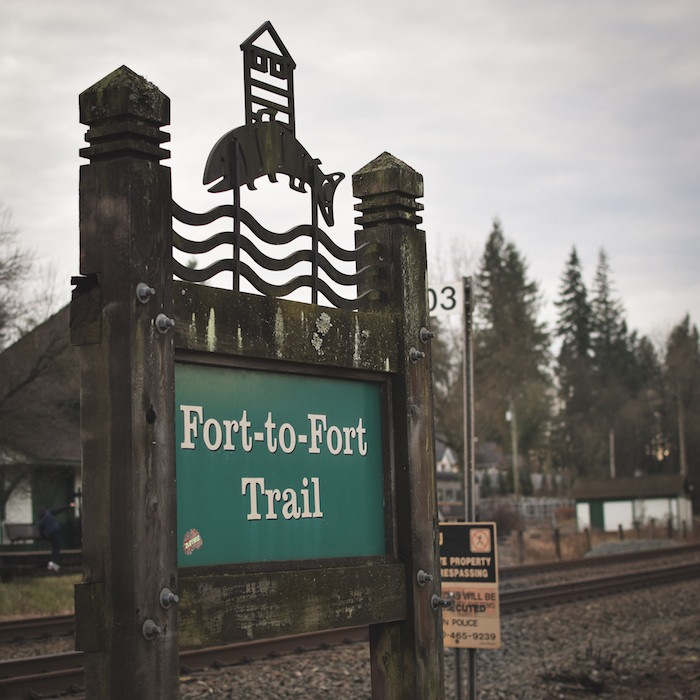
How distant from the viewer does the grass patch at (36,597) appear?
56.4 feet

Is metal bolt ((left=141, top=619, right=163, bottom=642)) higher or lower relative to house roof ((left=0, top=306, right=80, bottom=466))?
lower

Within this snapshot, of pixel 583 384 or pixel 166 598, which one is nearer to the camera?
pixel 166 598

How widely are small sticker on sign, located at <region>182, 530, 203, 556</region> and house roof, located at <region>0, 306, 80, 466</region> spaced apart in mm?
19557

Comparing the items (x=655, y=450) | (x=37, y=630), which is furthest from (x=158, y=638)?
(x=655, y=450)

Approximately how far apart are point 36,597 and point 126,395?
53.0 feet

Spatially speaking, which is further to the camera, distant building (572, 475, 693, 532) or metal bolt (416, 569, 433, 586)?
distant building (572, 475, 693, 532)

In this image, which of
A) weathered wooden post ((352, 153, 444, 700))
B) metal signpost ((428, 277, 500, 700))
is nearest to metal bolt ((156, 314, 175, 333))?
weathered wooden post ((352, 153, 444, 700))

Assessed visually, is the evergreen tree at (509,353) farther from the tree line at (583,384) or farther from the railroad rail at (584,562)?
the railroad rail at (584,562)

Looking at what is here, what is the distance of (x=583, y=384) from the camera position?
93188 mm

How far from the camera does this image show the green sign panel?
367 cm

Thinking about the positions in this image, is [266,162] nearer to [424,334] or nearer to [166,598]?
[424,334]

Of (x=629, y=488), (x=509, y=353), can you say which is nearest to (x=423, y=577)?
(x=629, y=488)

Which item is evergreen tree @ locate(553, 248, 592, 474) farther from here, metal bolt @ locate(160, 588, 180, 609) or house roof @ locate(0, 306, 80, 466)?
metal bolt @ locate(160, 588, 180, 609)

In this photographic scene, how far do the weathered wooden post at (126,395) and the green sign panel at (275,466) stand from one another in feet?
0.68
